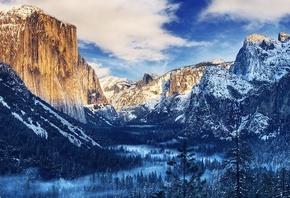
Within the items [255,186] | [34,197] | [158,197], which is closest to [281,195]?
[158,197]

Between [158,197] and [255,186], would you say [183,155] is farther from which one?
[255,186]

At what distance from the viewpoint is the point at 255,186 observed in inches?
7470

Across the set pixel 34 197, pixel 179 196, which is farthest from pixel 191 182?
pixel 34 197

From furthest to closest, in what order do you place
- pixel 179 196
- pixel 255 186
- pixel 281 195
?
pixel 255 186 → pixel 179 196 → pixel 281 195

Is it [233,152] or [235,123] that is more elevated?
[235,123]

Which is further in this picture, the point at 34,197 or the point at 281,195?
the point at 34,197

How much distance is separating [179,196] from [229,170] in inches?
4292

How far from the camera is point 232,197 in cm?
5769

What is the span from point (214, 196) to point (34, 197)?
277ft

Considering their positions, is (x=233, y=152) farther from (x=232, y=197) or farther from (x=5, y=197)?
(x=5, y=197)

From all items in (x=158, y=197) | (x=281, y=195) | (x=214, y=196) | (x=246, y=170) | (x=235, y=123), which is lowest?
(x=214, y=196)

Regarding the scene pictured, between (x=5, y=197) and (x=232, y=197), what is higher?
(x=232, y=197)

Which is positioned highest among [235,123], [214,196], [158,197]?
[235,123]

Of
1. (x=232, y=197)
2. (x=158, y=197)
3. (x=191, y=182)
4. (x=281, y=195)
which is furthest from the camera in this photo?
(x=281, y=195)
